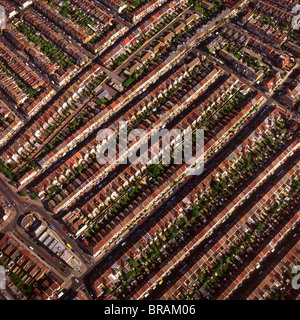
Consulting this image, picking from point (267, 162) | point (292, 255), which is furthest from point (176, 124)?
point (292, 255)

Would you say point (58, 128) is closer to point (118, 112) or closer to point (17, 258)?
point (118, 112)

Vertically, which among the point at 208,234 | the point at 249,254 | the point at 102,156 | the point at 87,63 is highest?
the point at 87,63

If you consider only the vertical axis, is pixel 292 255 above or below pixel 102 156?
below

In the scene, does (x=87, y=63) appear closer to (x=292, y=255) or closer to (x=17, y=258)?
(x=17, y=258)

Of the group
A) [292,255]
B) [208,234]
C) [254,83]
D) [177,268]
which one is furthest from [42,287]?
[254,83]

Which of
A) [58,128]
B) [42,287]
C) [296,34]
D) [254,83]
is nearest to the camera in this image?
[42,287]

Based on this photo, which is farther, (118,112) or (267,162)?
(118,112)
